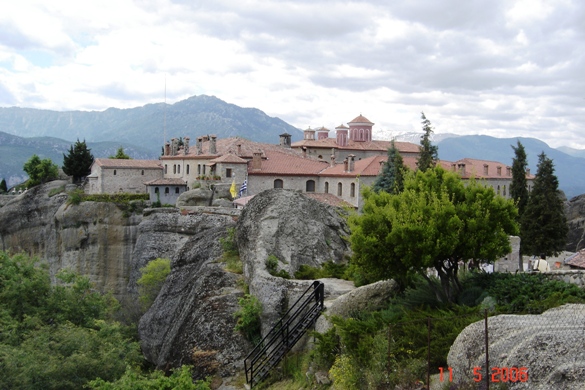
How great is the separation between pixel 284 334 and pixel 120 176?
5121cm

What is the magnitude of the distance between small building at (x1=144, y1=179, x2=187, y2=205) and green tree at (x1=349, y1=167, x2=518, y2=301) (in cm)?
4735

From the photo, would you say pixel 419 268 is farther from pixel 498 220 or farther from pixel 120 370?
pixel 120 370

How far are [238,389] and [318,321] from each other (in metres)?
2.63

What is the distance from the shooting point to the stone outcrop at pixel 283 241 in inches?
677

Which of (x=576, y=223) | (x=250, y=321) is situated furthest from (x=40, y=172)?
(x=250, y=321)

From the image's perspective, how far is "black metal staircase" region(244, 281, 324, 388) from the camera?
15219 mm

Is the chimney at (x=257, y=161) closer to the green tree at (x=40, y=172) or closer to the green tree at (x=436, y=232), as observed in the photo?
the green tree at (x=40, y=172)

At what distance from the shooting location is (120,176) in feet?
209

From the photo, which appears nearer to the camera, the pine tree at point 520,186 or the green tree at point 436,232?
the green tree at point 436,232

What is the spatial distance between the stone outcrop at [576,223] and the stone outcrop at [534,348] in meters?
50.9

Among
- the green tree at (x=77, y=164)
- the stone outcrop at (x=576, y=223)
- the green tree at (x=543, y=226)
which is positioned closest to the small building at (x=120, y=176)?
the green tree at (x=77, y=164)

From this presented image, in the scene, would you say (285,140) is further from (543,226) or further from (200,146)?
(543,226)

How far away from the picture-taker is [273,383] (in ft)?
48.8

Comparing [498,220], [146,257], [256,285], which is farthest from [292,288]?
[146,257]
